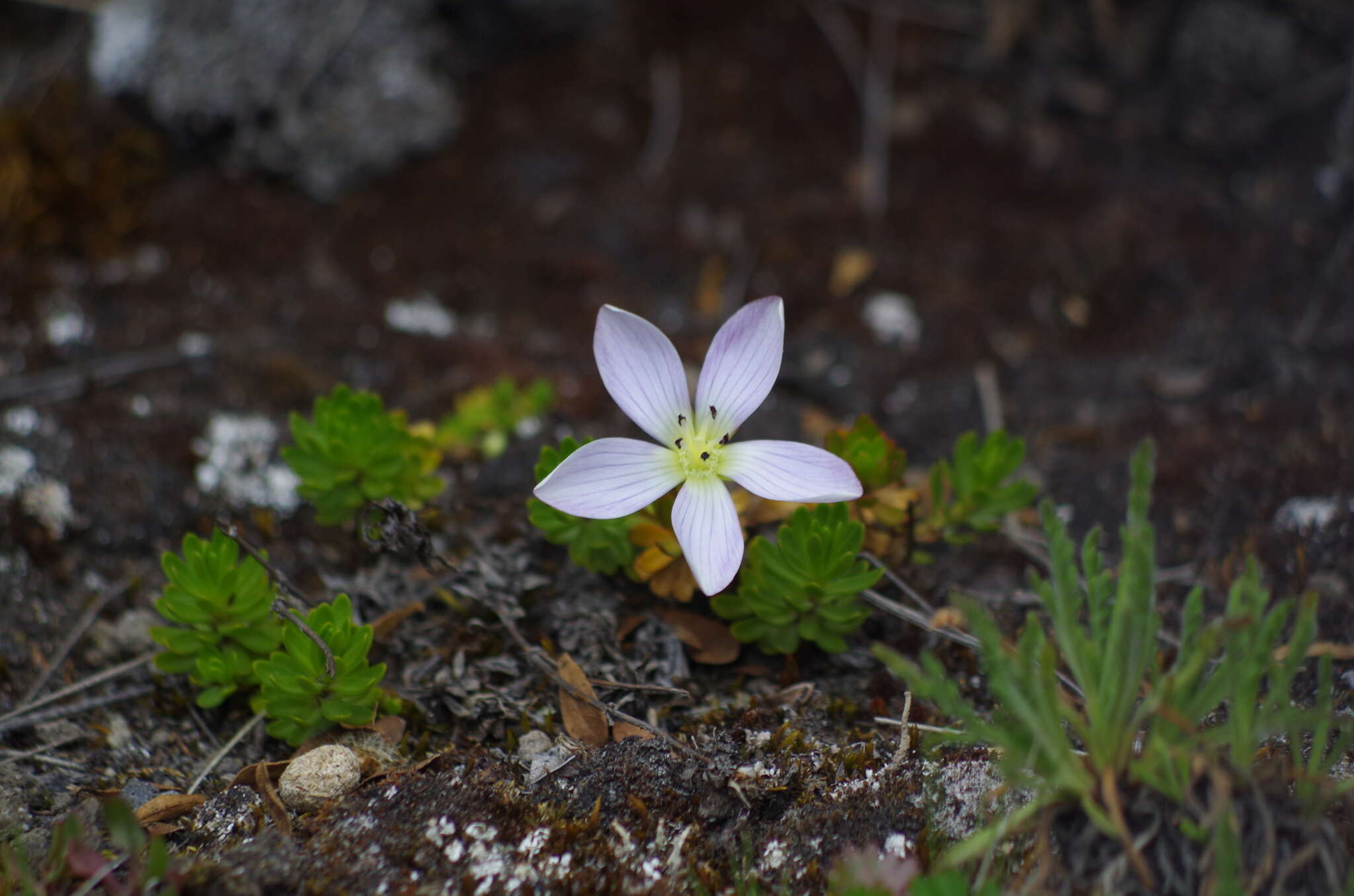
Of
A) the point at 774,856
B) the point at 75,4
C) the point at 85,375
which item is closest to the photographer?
the point at 774,856

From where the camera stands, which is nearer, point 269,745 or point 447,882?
point 447,882

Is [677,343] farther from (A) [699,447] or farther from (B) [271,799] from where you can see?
(B) [271,799]

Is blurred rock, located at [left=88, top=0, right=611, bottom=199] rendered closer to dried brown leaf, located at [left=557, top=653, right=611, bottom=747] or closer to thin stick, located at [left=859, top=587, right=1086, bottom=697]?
dried brown leaf, located at [left=557, top=653, right=611, bottom=747]

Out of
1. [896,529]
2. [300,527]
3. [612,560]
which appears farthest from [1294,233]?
[300,527]

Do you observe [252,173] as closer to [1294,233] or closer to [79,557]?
[79,557]

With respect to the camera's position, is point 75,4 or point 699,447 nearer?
point 699,447

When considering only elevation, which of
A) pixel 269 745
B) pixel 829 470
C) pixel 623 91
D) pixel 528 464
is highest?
pixel 623 91

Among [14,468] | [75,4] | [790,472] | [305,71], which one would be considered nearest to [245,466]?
[14,468]
